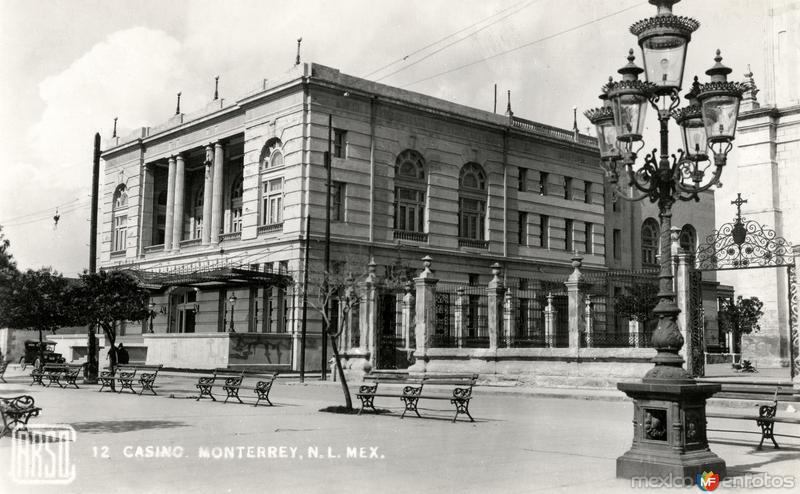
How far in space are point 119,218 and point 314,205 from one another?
21.6m

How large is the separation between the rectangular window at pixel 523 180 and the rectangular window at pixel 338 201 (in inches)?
510

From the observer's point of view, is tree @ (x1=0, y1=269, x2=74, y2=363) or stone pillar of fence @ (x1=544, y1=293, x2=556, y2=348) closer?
stone pillar of fence @ (x1=544, y1=293, x2=556, y2=348)

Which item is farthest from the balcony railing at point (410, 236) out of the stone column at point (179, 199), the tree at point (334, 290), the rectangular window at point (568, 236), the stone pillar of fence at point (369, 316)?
the stone column at point (179, 199)

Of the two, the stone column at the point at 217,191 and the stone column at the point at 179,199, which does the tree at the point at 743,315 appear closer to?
the stone column at the point at 217,191

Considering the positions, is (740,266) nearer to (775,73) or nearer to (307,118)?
(775,73)

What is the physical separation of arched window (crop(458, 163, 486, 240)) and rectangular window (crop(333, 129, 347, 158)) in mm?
8187

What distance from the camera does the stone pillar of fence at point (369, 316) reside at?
102ft

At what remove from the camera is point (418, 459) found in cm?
1072

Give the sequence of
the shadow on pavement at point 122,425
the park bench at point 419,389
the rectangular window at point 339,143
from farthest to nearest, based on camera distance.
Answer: the rectangular window at point 339,143 < the park bench at point 419,389 < the shadow on pavement at point 122,425

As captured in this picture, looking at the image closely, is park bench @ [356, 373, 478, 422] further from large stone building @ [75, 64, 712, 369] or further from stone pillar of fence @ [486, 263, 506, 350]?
large stone building @ [75, 64, 712, 369]

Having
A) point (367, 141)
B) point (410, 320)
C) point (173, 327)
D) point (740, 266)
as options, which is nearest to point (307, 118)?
point (367, 141)

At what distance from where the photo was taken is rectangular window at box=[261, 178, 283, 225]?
41728mm

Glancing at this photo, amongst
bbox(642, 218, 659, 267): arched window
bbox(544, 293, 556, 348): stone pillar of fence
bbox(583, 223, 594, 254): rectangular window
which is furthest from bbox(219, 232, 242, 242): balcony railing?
bbox(642, 218, 659, 267): arched window

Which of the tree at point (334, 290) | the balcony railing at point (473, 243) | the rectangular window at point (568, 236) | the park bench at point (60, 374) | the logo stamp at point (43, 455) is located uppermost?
the rectangular window at point (568, 236)
